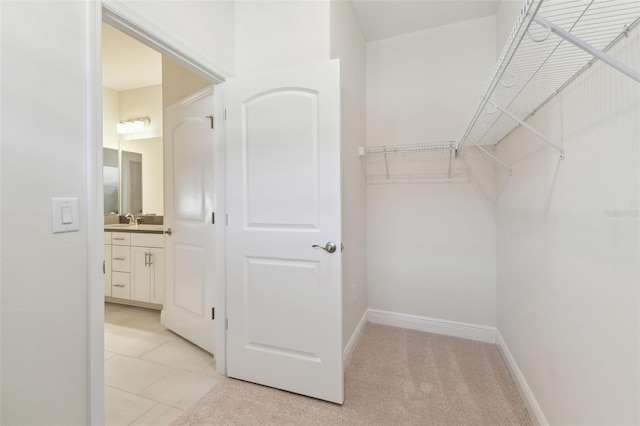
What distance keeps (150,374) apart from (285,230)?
1.43m

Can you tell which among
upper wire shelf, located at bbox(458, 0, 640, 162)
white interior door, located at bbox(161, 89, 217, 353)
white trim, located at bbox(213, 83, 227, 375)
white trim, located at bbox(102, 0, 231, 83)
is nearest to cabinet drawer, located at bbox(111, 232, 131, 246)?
white interior door, located at bbox(161, 89, 217, 353)

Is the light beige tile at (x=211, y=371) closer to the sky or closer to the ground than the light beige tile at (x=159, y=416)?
closer to the sky

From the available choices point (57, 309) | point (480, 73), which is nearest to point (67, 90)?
point (57, 309)

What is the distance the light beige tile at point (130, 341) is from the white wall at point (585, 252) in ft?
8.90

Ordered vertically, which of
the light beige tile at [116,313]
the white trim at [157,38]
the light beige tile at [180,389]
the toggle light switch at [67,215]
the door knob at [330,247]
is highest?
the white trim at [157,38]

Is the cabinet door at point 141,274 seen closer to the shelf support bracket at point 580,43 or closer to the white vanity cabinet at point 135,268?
the white vanity cabinet at point 135,268

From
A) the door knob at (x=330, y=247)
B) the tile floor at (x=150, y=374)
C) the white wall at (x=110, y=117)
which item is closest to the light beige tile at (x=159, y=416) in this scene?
the tile floor at (x=150, y=374)

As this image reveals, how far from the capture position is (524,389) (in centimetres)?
161

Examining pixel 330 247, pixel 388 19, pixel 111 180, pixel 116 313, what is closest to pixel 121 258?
pixel 116 313

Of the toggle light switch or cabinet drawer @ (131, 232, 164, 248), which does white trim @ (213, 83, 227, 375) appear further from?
cabinet drawer @ (131, 232, 164, 248)

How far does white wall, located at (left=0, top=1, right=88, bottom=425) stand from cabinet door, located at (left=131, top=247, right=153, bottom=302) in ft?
6.81

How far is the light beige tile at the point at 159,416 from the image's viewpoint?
1497 millimetres

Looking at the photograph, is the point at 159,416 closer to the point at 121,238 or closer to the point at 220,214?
the point at 220,214

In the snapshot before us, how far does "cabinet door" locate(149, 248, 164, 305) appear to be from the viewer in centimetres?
291
